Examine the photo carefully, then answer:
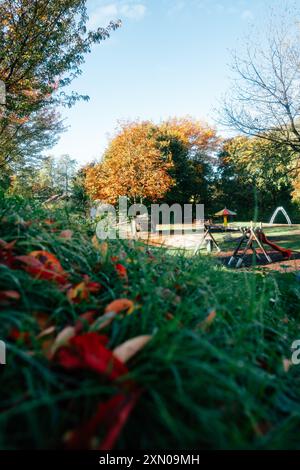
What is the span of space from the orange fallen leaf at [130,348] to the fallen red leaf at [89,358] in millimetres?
20

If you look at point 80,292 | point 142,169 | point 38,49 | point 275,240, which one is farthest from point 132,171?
point 80,292

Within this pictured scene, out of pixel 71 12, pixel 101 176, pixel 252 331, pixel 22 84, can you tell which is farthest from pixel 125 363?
pixel 101 176

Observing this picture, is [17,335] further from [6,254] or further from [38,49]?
[38,49]

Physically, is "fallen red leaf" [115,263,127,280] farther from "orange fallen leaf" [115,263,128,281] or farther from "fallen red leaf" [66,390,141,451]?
"fallen red leaf" [66,390,141,451]

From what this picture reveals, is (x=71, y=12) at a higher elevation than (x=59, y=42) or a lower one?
higher

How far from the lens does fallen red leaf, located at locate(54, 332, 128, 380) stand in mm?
693

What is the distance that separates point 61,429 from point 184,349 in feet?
1.11

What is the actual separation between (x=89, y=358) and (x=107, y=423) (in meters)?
0.14

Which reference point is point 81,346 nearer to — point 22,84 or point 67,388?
point 67,388

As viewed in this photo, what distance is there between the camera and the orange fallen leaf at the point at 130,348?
2.43ft

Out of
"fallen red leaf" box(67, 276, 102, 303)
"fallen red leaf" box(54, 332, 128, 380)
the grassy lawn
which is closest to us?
"fallen red leaf" box(54, 332, 128, 380)

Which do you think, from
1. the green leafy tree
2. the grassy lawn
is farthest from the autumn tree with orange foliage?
the green leafy tree

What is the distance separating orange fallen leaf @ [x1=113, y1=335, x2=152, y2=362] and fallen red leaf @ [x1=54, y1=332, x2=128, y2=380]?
20 mm
